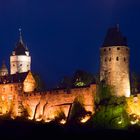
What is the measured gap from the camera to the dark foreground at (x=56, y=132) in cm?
9362

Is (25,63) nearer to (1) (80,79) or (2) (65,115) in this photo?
(1) (80,79)

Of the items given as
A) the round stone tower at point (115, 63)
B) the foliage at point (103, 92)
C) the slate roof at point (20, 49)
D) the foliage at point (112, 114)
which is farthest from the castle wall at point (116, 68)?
the slate roof at point (20, 49)

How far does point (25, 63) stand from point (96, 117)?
32.6 m

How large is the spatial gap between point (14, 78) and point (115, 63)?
21342 mm

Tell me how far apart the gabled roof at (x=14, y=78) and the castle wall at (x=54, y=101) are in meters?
4.26

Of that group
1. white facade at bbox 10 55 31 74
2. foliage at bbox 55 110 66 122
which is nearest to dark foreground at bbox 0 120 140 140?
foliage at bbox 55 110 66 122

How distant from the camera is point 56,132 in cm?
9881

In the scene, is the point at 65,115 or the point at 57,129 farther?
the point at 65,115

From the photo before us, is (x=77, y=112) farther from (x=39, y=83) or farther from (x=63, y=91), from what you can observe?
(x=39, y=83)

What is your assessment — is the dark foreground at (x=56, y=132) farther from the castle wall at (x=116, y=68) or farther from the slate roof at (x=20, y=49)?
the slate roof at (x=20, y=49)

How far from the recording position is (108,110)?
340 ft

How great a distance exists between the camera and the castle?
107 metres

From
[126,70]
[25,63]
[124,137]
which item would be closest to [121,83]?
[126,70]

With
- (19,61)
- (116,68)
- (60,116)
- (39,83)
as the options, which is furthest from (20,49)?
(116,68)
